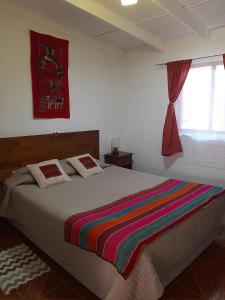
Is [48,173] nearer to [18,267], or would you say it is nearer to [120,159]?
[18,267]

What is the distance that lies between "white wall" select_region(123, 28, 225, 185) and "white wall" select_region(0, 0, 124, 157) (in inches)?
8.8

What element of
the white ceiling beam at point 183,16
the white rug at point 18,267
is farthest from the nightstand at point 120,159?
the white ceiling beam at point 183,16

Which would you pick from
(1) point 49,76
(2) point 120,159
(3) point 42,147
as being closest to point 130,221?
(3) point 42,147

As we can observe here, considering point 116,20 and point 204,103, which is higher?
point 116,20

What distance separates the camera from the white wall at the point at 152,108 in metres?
3.49

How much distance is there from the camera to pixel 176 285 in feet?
6.44

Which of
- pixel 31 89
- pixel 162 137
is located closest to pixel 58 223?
pixel 31 89

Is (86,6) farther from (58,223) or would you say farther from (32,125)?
(58,223)

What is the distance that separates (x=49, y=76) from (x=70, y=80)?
0.37 meters

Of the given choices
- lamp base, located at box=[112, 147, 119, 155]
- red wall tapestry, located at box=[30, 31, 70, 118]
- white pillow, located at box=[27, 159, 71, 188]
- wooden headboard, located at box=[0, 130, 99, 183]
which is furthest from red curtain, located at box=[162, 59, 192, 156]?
white pillow, located at box=[27, 159, 71, 188]

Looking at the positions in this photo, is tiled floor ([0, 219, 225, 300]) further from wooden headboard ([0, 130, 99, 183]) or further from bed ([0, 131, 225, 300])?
wooden headboard ([0, 130, 99, 183])

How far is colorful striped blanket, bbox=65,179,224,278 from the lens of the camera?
1.56 m

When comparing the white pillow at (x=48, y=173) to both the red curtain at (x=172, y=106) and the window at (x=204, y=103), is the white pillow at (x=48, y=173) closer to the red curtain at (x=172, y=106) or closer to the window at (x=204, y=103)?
the red curtain at (x=172, y=106)

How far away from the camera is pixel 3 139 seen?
2797mm
